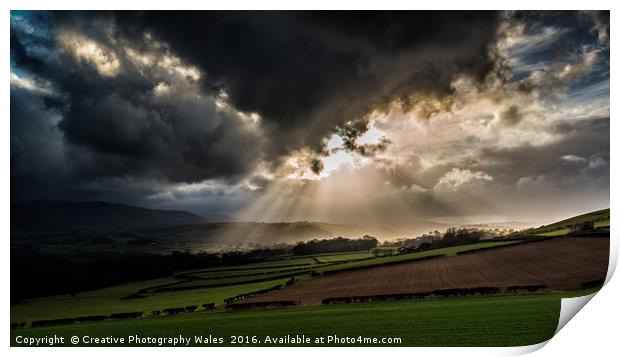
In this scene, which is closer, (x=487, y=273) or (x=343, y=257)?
(x=487, y=273)

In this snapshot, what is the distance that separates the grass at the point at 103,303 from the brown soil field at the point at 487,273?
1701 millimetres

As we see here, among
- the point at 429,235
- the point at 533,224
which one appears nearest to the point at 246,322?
the point at 429,235

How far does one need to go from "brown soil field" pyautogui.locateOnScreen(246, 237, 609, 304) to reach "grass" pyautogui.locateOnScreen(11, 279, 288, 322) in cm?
170

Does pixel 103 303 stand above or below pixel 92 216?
below

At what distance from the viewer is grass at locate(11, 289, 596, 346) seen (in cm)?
976

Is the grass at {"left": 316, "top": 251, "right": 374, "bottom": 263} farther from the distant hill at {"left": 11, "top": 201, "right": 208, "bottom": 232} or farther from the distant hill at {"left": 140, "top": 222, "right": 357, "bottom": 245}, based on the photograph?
the distant hill at {"left": 11, "top": 201, "right": 208, "bottom": 232}

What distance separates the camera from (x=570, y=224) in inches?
531

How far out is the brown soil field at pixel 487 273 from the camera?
1244 centimetres

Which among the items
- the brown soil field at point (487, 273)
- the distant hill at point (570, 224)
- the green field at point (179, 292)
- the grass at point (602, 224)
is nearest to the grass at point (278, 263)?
the green field at point (179, 292)

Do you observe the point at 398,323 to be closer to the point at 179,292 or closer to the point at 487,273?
the point at 487,273

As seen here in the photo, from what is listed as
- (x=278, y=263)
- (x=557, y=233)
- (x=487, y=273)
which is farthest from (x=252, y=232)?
(x=557, y=233)

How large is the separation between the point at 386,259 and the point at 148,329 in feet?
32.4

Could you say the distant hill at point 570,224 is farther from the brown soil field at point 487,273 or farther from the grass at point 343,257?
the grass at point 343,257

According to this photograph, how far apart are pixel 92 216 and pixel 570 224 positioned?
15.2m
